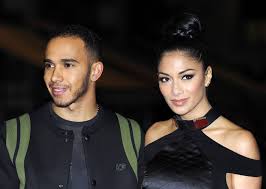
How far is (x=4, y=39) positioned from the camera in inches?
303

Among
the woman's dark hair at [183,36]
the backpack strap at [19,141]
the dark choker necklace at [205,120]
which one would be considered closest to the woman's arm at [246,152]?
the dark choker necklace at [205,120]

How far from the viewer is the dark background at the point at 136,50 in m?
7.02

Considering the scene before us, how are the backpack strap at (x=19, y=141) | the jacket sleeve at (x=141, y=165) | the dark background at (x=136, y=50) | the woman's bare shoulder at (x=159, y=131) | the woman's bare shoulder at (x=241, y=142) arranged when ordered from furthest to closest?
the dark background at (x=136, y=50) < the woman's bare shoulder at (x=159, y=131) < the jacket sleeve at (x=141, y=165) < the backpack strap at (x=19, y=141) < the woman's bare shoulder at (x=241, y=142)

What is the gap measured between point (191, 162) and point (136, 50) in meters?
6.83

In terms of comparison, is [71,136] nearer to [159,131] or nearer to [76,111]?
[76,111]

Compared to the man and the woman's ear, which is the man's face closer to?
the man

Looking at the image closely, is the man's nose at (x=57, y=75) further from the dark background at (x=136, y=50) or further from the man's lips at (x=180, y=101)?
the dark background at (x=136, y=50)

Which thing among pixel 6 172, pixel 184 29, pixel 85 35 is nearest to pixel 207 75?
pixel 184 29

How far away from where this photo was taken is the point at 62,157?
10.7 feet

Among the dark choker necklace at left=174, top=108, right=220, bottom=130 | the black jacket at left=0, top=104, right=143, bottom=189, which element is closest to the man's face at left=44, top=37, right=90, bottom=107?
the black jacket at left=0, top=104, right=143, bottom=189

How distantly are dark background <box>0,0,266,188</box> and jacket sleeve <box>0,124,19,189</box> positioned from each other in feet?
10.6

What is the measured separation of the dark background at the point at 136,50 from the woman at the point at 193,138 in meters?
2.67

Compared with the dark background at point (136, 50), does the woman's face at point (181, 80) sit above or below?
above

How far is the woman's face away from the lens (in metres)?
3.13
